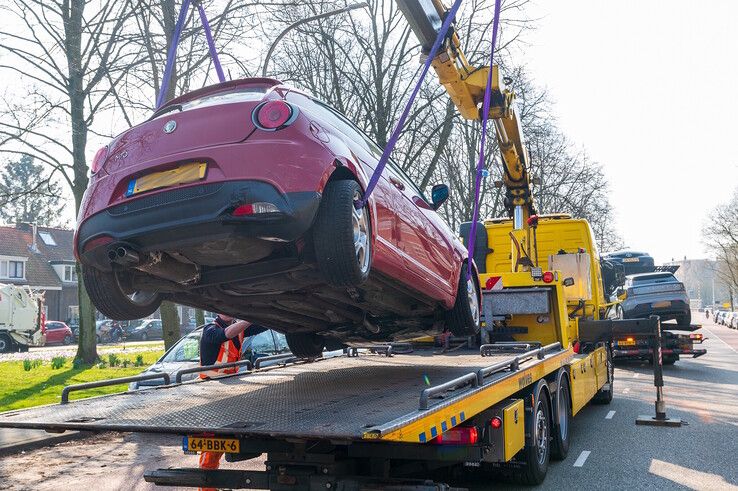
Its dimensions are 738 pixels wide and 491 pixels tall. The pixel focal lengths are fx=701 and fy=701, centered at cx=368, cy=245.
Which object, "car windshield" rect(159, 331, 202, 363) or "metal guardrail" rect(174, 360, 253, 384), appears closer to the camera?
"metal guardrail" rect(174, 360, 253, 384)

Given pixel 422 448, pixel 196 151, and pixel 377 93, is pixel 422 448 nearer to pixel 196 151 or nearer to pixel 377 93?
pixel 196 151

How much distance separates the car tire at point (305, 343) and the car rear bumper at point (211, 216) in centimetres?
298

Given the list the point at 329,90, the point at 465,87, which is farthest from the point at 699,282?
the point at 465,87

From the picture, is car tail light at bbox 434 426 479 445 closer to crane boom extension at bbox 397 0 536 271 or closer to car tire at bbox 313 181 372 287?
car tire at bbox 313 181 372 287

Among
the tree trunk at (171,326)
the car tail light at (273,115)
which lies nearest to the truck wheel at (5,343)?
the tree trunk at (171,326)

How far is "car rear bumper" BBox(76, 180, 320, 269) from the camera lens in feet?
12.8

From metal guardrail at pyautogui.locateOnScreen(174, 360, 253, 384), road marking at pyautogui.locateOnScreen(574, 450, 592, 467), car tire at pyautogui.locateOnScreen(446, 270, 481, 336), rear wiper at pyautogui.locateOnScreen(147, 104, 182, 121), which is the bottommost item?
road marking at pyautogui.locateOnScreen(574, 450, 592, 467)

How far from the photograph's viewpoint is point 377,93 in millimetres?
19266

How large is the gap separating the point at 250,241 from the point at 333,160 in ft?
2.29

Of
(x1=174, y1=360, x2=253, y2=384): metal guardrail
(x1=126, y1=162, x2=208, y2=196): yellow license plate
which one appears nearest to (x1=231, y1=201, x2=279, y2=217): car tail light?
(x1=126, y1=162, x2=208, y2=196): yellow license plate

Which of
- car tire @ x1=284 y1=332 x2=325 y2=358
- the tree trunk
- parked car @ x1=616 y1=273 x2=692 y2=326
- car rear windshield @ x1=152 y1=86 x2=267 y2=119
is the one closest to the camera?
car rear windshield @ x1=152 y1=86 x2=267 y2=119

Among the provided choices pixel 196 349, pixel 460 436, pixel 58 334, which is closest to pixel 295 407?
pixel 460 436

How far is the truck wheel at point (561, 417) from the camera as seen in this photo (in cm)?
730

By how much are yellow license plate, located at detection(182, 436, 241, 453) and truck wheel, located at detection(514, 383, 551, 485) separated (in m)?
3.03
